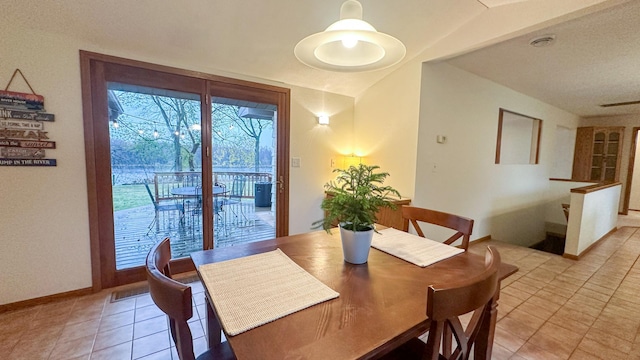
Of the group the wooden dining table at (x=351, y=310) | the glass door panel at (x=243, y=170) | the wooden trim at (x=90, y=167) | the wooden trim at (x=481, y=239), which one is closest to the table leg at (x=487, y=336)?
the wooden dining table at (x=351, y=310)

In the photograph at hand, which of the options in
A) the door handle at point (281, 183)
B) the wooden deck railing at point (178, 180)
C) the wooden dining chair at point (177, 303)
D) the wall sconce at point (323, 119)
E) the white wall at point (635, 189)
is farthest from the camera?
the white wall at point (635, 189)

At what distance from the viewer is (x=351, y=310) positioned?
0.84 metres

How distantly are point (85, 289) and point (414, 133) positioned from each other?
3.49m

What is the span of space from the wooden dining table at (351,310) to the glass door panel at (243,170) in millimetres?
1684

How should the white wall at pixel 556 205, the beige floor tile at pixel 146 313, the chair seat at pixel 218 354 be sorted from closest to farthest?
the chair seat at pixel 218 354 → the beige floor tile at pixel 146 313 → the white wall at pixel 556 205

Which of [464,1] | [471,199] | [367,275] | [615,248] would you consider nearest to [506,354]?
[367,275]

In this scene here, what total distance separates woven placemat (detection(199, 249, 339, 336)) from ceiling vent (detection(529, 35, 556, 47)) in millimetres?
3132

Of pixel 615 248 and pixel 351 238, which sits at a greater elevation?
pixel 351 238

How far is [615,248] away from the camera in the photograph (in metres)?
3.76

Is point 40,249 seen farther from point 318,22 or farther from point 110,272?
point 318,22

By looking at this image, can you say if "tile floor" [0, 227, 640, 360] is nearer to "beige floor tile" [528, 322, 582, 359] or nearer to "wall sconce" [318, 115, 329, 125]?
"beige floor tile" [528, 322, 582, 359]

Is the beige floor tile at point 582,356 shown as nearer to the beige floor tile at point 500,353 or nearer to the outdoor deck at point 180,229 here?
the beige floor tile at point 500,353

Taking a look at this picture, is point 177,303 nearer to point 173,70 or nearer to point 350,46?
point 350,46

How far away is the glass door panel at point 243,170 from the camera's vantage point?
2.82 meters
